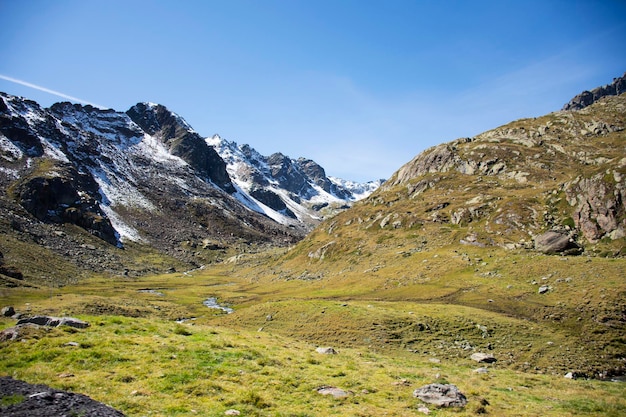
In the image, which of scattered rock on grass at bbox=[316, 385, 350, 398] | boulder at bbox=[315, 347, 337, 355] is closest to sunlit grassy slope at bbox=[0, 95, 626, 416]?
scattered rock on grass at bbox=[316, 385, 350, 398]

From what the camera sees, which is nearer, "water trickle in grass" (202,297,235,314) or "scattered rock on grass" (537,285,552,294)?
"scattered rock on grass" (537,285,552,294)

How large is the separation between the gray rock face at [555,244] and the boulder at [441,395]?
6001 centimetres

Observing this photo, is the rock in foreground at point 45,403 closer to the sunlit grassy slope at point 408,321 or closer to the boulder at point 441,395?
the sunlit grassy slope at point 408,321

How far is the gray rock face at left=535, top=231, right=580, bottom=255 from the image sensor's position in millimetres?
64969

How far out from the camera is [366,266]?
99125 millimetres

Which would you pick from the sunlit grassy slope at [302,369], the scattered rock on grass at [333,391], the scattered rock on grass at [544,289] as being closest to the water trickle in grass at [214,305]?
the sunlit grassy slope at [302,369]

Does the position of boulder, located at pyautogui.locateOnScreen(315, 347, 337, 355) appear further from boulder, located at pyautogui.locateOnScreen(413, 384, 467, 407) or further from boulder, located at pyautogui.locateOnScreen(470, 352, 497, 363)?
boulder, located at pyautogui.locateOnScreen(470, 352, 497, 363)

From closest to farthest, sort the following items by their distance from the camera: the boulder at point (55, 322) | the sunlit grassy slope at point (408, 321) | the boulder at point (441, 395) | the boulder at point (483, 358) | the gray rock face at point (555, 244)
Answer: the boulder at point (441, 395) → the sunlit grassy slope at point (408, 321) → the boulder at point (55, 322) → the boulder at point (483, 358) → the gray rock face at point (555, 244)

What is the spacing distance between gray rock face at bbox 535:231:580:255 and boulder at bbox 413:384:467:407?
60014 mm

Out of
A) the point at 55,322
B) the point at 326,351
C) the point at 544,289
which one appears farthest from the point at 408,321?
the point at 55,322

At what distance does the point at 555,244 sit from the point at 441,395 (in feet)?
206

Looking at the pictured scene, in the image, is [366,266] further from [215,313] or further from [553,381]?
[553,381]

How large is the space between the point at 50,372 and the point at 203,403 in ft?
26.9

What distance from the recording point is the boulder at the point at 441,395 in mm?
17953
